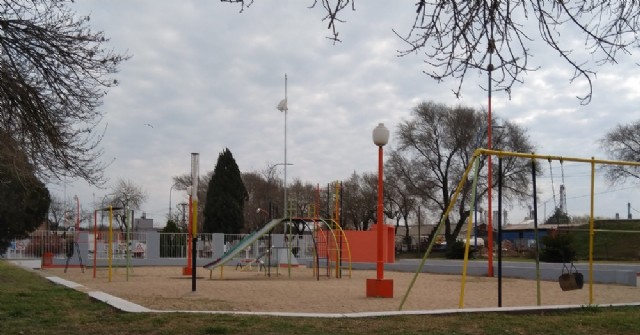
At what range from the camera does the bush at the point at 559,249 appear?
1034 inches

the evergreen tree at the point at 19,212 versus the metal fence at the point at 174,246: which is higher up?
the evergreen tree at the point at 19,212

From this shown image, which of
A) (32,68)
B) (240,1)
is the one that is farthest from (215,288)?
(240,1)

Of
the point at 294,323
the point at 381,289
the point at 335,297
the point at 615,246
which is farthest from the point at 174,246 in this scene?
the point at 294,323

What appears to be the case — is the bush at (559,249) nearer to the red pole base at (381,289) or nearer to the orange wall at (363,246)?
the orange wall at (363,246)

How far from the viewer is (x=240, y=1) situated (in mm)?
6129

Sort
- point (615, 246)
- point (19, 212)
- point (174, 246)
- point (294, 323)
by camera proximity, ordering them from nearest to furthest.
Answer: point (294, 323) → point (174, 246) → point (19, 212) → point (615, 246)

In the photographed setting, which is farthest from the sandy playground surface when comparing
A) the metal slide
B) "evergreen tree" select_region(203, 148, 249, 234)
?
"evergreen tree" select_region(203, 148, 249, 234)

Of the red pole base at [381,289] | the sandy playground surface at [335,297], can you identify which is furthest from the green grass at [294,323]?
the red pole base at [381,289]

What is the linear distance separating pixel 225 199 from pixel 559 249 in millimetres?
35099

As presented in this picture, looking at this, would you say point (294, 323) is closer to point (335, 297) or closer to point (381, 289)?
point (381, 289)

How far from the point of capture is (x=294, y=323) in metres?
8.88

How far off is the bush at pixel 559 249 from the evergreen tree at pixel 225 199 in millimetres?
32469

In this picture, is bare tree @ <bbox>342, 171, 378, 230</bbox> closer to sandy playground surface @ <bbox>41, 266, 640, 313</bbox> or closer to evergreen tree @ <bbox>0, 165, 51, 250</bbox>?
evergreen tree @ <bbox>0, 165, 51, 250</bbox>

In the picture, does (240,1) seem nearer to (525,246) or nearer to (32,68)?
(32,68)
